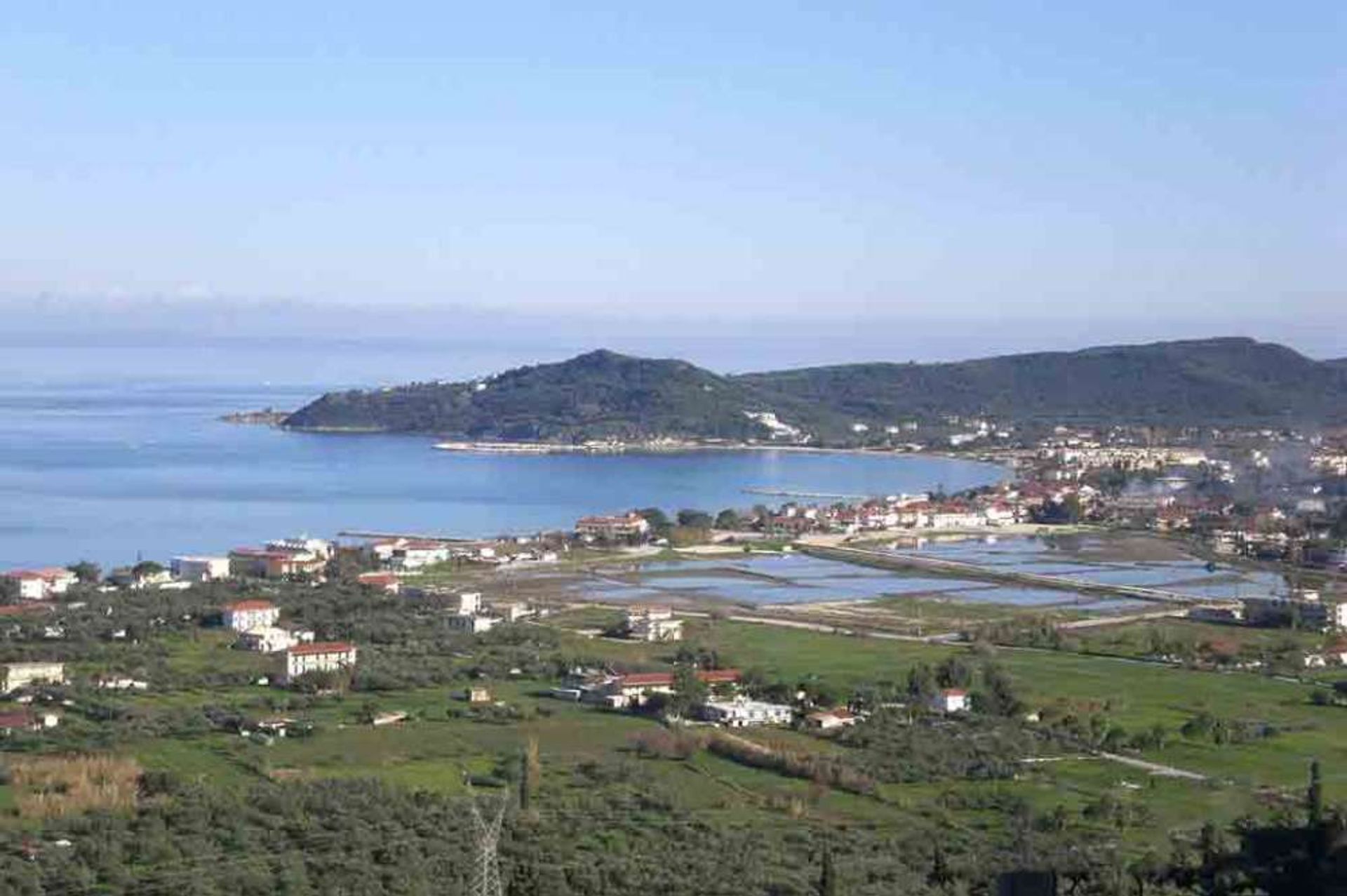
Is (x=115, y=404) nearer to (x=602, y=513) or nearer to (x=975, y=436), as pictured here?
(x=975, y=436)

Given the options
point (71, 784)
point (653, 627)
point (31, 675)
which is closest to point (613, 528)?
point (653, 627)

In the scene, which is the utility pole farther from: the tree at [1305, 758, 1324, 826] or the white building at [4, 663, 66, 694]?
the white building at [4, 663, 66, 694]

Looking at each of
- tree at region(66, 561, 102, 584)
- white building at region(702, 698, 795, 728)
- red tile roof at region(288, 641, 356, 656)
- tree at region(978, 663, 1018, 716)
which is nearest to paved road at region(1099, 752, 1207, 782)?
tree at region(978, 663, 1018, 716)

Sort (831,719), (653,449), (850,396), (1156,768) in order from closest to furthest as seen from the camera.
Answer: (1156,768) → (831,719) → (653,449) → (850,396)

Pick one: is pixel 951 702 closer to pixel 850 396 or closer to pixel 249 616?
pixel 249 616

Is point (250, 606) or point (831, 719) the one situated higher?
point (250, 606)

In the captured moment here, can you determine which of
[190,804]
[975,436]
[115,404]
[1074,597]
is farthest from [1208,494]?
[115,404]
